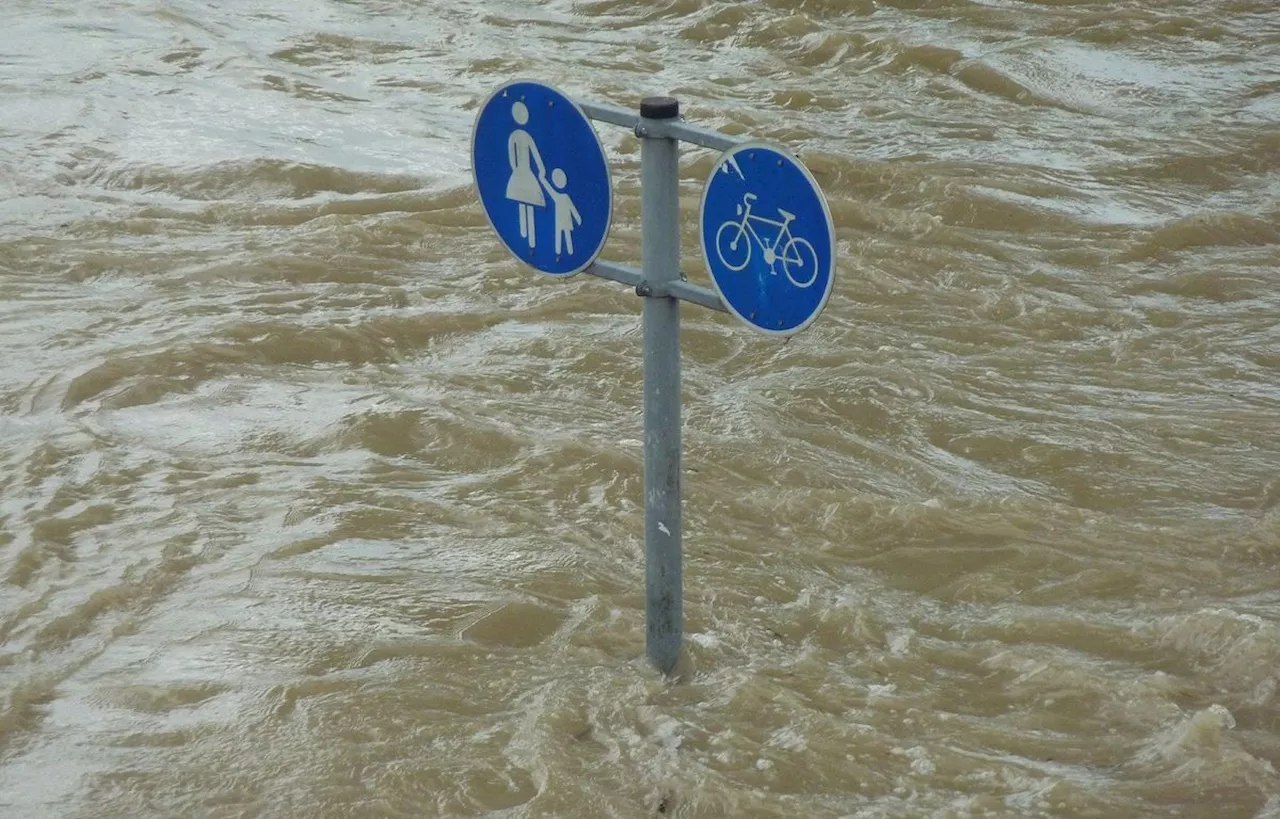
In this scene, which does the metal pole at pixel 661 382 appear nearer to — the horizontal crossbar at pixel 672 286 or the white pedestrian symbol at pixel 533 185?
the horizontal crossbar at pixel 672 286

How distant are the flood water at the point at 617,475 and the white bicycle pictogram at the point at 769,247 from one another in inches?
42.2

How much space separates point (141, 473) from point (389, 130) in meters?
3.66

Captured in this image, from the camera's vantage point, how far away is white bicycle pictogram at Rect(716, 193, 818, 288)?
8.32 feet

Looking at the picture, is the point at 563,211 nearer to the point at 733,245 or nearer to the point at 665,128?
the point at 665,128

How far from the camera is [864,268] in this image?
19.6ft

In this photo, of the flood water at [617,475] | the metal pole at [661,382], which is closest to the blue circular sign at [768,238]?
the metal pole at [661,382]

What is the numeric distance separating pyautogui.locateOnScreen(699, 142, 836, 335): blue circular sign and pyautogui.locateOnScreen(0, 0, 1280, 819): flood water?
1009mm

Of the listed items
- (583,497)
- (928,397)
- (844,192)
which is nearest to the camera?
(583,497)

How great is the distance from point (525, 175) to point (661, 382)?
1.56ft

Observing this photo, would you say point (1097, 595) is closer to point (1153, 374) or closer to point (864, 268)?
point (1153, 374)

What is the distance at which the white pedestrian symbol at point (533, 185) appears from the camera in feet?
9.36

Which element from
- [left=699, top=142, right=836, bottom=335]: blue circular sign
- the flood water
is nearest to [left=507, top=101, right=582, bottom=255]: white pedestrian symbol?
[left=699, top=142, right=836, bottom=335]: blue circular sign

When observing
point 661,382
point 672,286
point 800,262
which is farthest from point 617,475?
point 800,262

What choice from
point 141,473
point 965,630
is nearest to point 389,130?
point 141,473
